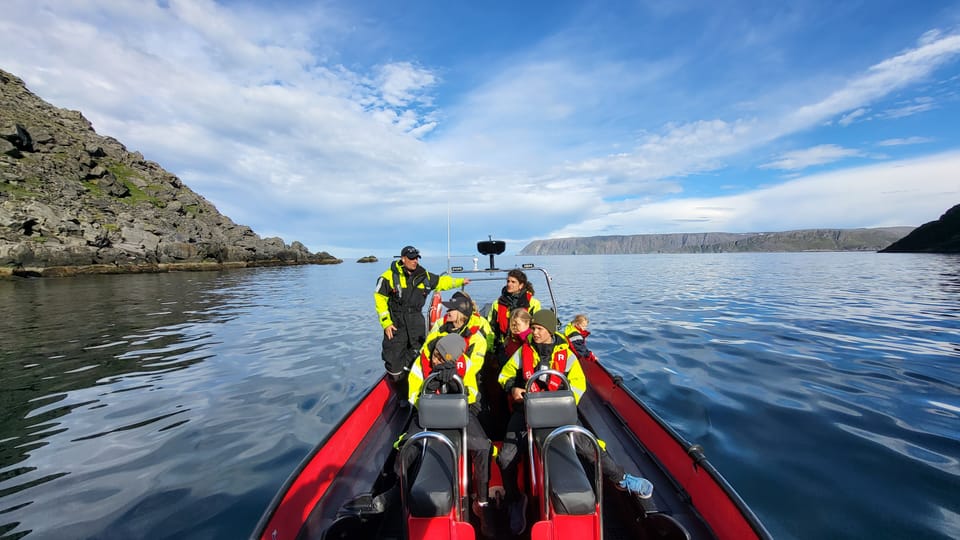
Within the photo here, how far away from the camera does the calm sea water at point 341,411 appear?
3424 mm

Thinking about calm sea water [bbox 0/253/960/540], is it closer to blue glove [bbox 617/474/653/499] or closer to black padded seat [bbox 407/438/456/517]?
blue glove [bbox 617/474/653/499]

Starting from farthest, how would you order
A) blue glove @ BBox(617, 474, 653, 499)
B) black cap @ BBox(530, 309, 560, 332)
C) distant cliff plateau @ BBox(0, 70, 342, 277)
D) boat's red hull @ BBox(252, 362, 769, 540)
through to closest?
distant cliff plateau @ BBox(0, 70, 342, 277) < black cap @ BBox(530, 309, 560, 332) < blue glove @ BBox(617, 474, 653, 499) < boat's red hull @ BBox(252, 362, 769, 540)

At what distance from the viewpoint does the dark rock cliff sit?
78550 millimetres

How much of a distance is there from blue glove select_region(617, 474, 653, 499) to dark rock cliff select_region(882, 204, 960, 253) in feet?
387

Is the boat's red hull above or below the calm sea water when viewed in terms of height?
above

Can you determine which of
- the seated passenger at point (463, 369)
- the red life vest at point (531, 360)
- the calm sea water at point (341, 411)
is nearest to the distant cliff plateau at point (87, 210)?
the calm sea water at point (341, 411)

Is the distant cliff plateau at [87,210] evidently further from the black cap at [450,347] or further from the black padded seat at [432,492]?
the black padded seat at [432,492]

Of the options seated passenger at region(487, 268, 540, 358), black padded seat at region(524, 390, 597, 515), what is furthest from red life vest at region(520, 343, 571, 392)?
seated passenger at region(487, 268, 540, 358)

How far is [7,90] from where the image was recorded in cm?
5878

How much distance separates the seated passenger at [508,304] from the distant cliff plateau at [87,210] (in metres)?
40.9

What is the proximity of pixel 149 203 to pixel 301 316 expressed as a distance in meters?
60.8

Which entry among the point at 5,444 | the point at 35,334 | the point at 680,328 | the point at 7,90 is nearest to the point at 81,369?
the point at 5,444

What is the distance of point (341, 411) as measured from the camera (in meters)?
5.83

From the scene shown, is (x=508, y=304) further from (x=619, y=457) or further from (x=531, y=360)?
(x=619, y=457)
